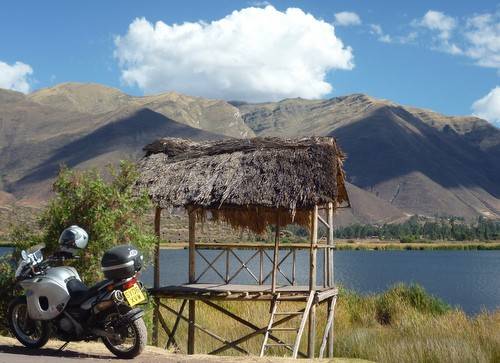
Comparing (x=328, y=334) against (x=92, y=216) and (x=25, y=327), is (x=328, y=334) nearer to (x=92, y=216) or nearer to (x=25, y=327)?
(x=92, y=216)

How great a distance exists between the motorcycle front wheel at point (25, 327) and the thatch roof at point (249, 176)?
15.5ft

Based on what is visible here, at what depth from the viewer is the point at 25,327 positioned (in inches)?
317

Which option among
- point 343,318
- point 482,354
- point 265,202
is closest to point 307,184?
point 265,202

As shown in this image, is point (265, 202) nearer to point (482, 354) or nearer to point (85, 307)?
point (482, 354)

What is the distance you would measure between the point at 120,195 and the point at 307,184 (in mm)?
3399

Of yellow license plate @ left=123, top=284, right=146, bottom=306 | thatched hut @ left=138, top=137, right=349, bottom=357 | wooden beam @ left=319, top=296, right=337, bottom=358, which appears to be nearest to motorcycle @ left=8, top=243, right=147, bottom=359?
yellow license plate @ left=123, top=284, right=146, bottom=306

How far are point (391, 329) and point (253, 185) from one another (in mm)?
4511

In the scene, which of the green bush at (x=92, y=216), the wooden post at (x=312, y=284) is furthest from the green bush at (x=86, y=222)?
the wooden post at (x=312, y=284)

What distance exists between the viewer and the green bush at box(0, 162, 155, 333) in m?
10.0

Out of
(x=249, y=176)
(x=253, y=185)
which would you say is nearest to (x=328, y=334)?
(x=253, y=185)

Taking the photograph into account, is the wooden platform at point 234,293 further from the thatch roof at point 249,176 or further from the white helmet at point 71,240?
the white helmet at point 71,240

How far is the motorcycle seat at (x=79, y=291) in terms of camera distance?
7.47m

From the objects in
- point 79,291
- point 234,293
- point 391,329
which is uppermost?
point 79,291

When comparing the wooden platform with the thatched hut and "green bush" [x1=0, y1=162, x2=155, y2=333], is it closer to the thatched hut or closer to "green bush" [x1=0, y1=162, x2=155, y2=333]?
the thatched hut
